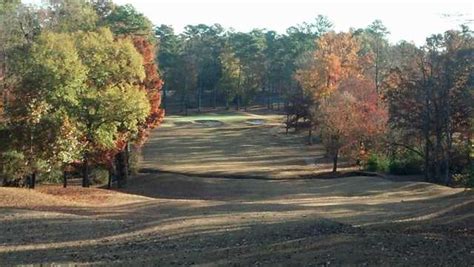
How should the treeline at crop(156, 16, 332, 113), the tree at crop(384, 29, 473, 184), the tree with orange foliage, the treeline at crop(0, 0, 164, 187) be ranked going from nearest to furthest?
the treeline at crop(0, 0, 164, 187), the tree at crop(384, 29, 473, 184), the tree with orange foliage, the treeline at crop(156, 16, 332, 113)

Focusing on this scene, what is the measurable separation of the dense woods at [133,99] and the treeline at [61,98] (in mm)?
54

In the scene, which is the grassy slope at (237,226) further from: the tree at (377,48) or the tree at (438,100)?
the tree at (377,48)

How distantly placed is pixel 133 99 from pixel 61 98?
3844 millimetres

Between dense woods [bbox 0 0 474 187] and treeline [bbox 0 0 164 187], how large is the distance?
0.18 feet

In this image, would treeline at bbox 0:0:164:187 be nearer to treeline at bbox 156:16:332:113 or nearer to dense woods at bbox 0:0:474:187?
dense woods at bbox 0:0:474:187

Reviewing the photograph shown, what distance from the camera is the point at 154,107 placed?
140 feet

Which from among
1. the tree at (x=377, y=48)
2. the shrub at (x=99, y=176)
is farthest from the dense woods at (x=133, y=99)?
the tree at (x=377, y=48)

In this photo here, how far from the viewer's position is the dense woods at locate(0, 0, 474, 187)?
30.4 meters

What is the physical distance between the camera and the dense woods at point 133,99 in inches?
1198

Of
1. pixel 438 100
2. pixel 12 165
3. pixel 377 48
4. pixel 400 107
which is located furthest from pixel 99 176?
pixel 377 48

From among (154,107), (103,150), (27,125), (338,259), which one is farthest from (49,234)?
(154,107)

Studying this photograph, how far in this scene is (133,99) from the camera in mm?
32906

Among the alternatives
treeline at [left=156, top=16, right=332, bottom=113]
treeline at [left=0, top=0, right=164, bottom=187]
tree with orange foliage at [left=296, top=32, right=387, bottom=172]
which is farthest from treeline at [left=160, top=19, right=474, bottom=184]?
treeline at [left=156, top=16, right=332, bottom=113]

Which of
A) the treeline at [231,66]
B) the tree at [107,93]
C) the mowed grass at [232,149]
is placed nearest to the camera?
the tree at [107,93]
